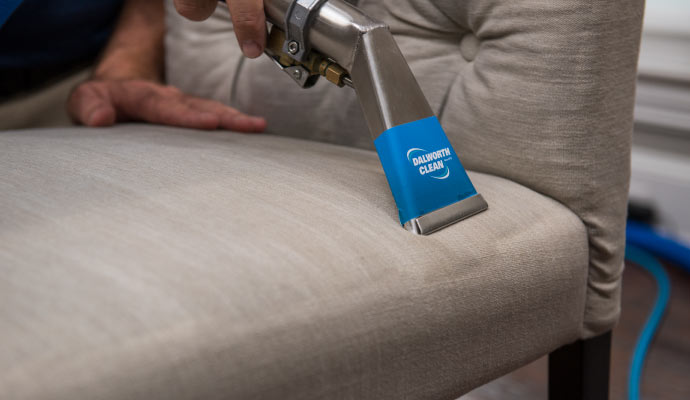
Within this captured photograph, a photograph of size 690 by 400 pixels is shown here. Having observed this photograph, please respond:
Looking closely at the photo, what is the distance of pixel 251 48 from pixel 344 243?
20cm

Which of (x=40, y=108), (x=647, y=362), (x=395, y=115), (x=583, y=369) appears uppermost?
(x=395, y=115)

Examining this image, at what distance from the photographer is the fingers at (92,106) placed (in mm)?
658

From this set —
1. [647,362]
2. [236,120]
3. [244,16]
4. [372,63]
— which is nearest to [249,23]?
[244,16]

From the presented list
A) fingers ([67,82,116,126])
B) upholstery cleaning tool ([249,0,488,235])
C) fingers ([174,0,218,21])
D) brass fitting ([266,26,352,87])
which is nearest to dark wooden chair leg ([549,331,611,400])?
upholstery cleaning tool ([249,0,488,235])

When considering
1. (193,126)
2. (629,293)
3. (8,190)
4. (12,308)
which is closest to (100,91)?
(193,126)

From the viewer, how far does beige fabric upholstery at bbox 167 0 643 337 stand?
43cm

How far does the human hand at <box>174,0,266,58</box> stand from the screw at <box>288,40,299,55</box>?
31 millimetres

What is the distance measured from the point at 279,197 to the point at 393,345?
0.11 metres

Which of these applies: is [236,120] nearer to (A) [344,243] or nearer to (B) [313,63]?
(B) [313,63]

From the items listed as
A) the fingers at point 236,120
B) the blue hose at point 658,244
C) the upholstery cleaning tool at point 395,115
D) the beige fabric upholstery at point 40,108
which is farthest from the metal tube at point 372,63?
the blue hose at point 658,244

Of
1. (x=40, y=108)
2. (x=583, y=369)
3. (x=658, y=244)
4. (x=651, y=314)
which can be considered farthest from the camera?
(x=658, y=244)

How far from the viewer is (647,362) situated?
90cm

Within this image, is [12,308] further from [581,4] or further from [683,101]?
[683,101]

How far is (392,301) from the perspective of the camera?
32 cm
